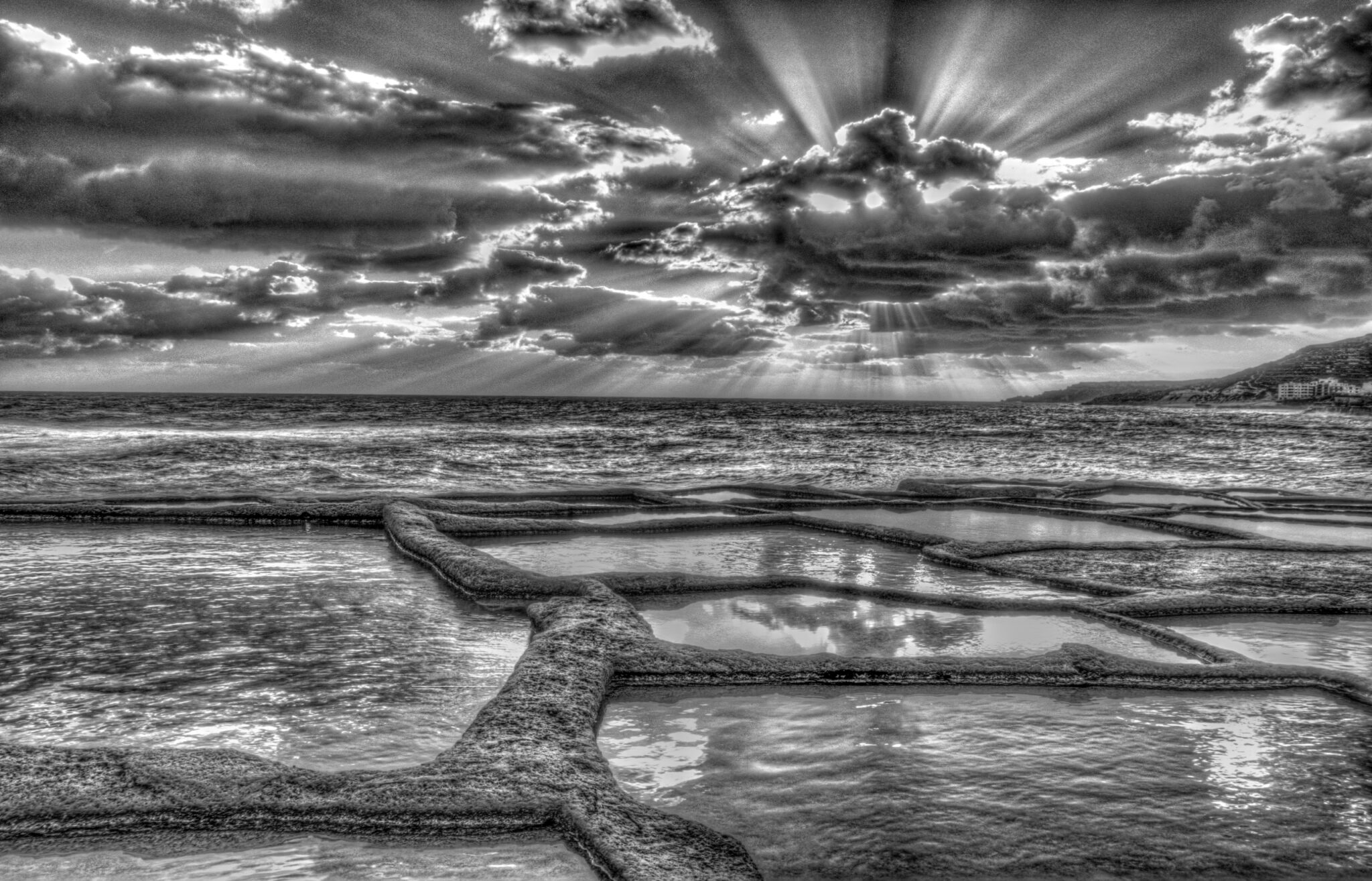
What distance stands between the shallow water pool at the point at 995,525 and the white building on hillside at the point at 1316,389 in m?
141

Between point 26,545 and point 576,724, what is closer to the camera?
point 576,724

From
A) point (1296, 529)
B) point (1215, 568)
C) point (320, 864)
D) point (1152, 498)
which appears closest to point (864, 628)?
point (320, 864)

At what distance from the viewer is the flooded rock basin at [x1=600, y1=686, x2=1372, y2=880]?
374cm

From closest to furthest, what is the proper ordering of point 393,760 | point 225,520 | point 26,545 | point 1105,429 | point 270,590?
1. point 393,760
2. point 270,590
3. point 26,545
4. point 225,520
5. point 1105,429

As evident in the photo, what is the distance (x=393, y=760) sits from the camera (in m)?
4.61

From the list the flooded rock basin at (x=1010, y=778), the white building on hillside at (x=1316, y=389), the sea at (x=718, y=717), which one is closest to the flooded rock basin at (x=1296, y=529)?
the sea at (x=718, y=717)

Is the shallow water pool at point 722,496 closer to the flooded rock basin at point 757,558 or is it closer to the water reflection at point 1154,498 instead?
the flooded rock basin at point 757,558

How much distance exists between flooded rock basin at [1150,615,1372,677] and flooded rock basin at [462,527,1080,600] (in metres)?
1.44

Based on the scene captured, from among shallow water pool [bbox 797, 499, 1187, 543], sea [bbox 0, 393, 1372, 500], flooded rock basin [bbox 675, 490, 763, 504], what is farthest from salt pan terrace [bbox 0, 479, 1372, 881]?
sea [bbox 0, 393, 1372, 500]

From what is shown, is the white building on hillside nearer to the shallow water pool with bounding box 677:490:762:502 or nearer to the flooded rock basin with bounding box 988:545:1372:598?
the shallow water pool with bounding box 677:490:762:502

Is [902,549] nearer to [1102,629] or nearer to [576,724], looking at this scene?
[1102,629]

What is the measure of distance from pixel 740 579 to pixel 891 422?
73.6m


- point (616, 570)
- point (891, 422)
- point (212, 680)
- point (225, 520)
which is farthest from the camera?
point (891, 422)

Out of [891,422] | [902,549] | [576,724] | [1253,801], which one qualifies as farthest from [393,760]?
[891,422]
